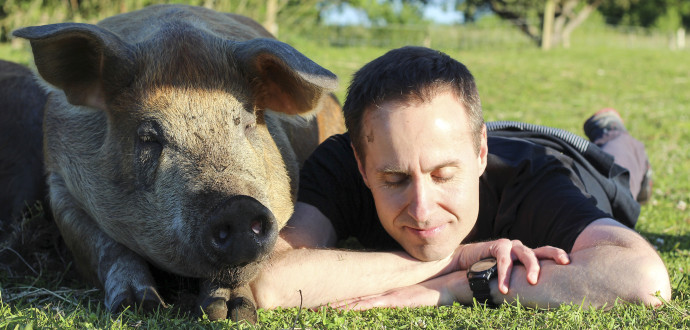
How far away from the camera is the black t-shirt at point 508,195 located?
352cm

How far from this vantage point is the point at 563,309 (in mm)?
2959

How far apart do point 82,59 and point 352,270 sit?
1734mm

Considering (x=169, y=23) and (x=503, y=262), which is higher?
(x=169, y=23)

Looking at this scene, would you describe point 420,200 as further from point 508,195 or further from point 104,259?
point 104,259

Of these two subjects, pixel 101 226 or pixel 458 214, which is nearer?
pixel 458 214

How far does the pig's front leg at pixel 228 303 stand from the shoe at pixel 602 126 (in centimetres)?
385

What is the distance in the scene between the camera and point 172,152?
332 cm

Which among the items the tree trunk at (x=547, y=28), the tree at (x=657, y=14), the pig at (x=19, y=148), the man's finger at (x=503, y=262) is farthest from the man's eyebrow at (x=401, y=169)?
the tree at (x=657, y=14)

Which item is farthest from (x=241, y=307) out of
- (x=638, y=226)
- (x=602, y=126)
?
(x=602, y=126)

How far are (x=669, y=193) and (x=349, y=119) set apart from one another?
12.7 ft

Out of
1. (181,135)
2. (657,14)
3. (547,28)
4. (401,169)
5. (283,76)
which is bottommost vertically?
(657,14)

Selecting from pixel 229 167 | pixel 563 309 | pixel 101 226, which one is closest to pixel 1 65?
pixel 101 226

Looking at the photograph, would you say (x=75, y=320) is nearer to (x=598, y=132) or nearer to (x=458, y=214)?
(x=458, y=214)

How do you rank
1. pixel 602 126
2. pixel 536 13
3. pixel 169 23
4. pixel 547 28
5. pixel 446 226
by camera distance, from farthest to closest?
1. pixel 536 13
2. pixel 547 28
3. pixel 602 126
4. pixel 169 23
5. pixel 446 226
